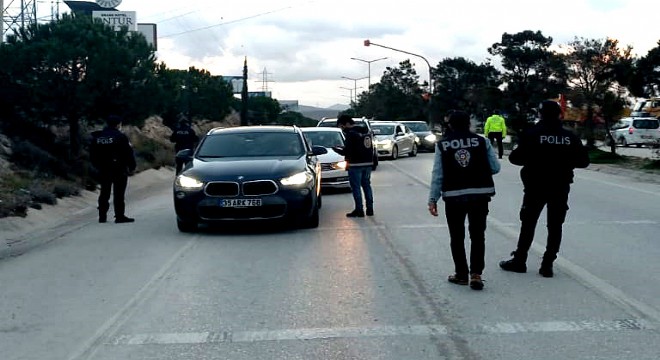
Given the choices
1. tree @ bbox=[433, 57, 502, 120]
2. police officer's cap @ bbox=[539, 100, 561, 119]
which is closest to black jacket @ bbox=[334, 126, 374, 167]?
police officer's cap @ bbox=[539, 100, 561, 119]

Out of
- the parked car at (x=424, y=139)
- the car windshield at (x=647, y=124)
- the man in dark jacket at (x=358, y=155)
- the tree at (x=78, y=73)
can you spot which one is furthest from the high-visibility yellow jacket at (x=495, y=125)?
the man in dark jacket at (x=358, y=155)

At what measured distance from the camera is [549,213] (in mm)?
8227

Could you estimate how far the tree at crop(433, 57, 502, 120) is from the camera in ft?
184

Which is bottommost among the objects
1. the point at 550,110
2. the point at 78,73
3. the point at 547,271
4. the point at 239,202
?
the point at 547,271

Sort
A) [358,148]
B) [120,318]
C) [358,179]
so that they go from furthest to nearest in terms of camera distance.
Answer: [358,179], [358,148], [120,318]

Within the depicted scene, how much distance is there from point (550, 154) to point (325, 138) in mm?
12439

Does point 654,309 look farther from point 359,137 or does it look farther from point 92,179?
point 92,179

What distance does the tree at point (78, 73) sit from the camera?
20547 mm

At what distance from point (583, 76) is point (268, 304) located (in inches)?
1034

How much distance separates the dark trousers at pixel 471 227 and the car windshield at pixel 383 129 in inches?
962

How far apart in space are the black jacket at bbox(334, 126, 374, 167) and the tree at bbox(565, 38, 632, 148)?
1814 cm

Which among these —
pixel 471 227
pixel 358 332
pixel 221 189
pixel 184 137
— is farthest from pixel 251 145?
pixel 358 332

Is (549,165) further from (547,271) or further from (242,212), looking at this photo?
(242,212)

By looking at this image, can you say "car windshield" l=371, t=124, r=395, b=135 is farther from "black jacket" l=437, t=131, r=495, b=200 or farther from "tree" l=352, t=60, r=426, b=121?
"tree" l=352, t=60, r=426, b=121
